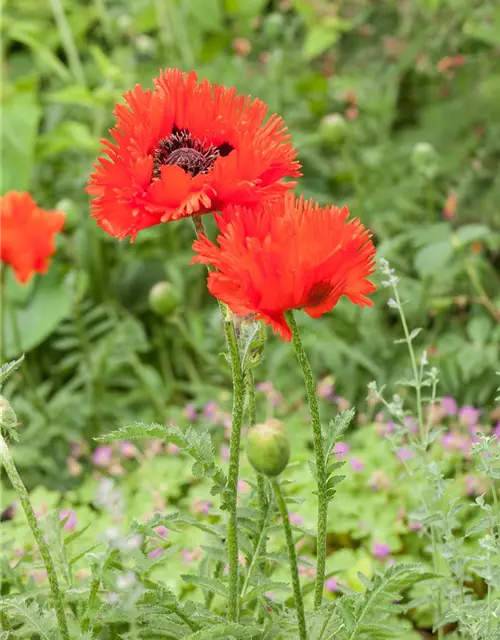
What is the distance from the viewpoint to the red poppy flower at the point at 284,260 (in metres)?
0.60

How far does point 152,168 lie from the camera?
26.3 inches

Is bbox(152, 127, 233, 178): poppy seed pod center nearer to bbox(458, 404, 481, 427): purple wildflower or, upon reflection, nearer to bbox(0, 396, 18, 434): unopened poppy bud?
bbox(0, 396, 18, 434): unopened poppy bud

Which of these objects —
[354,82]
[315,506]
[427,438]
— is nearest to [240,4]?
[354,82]

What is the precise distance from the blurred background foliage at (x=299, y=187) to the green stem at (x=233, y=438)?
3.15ft

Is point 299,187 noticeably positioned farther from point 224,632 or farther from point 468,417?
point 224,632

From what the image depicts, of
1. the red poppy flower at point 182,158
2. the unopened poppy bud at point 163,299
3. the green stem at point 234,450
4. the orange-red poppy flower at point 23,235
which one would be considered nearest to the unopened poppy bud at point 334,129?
the unopened poppy bud at point 163,299

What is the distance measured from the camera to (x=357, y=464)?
1.50 meters

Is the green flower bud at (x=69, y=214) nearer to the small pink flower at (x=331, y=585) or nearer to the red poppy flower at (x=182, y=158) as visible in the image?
the small pink flower at (x=331, y=585)

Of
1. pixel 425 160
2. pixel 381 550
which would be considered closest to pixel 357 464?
Result: pixel 381 550

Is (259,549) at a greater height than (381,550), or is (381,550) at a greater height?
(381,550)

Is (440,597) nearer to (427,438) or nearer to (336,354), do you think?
(427,438)

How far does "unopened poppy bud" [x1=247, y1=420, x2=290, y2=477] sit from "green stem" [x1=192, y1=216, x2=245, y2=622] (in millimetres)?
59

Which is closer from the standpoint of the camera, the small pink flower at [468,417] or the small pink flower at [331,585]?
the small pink flower at [331,585]

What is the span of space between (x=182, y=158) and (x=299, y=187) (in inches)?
62.0
